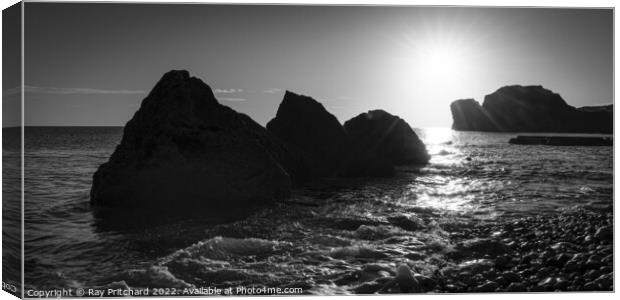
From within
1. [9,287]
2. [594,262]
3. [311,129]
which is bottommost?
[9,287]

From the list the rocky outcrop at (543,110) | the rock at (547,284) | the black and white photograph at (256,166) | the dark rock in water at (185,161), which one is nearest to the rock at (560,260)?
the black and white photograph at (256,166)

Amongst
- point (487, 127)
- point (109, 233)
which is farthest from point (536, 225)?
point (487, 127)

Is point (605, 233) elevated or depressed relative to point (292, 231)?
elevated

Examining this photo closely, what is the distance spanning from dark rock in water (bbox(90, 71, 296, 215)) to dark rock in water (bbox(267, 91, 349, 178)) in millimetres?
6817

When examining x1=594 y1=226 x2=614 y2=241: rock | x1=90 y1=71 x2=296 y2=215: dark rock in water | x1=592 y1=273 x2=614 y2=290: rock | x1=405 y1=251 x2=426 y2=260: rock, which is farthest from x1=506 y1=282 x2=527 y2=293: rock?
x1=90 y1=71 x2=296 y2=215: dark rock in water

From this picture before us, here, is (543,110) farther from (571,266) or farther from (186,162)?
(186,162)

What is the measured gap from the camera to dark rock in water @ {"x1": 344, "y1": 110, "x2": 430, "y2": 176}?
1847 cm

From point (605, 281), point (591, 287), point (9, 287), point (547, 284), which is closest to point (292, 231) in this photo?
point (547, 284)

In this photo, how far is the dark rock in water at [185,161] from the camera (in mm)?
11234

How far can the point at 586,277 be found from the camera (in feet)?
25.8

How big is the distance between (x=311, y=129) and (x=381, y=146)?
3.35 meters

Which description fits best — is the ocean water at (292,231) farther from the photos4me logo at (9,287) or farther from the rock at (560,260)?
the rock at (560,260)

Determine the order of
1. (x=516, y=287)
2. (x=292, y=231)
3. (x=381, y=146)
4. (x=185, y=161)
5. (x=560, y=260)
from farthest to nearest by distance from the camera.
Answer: (x=381, y=146), (x=185, y=161), (x=292, y=231), (x=560, y=260), (x=516, y=287)

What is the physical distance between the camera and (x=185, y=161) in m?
11.4
